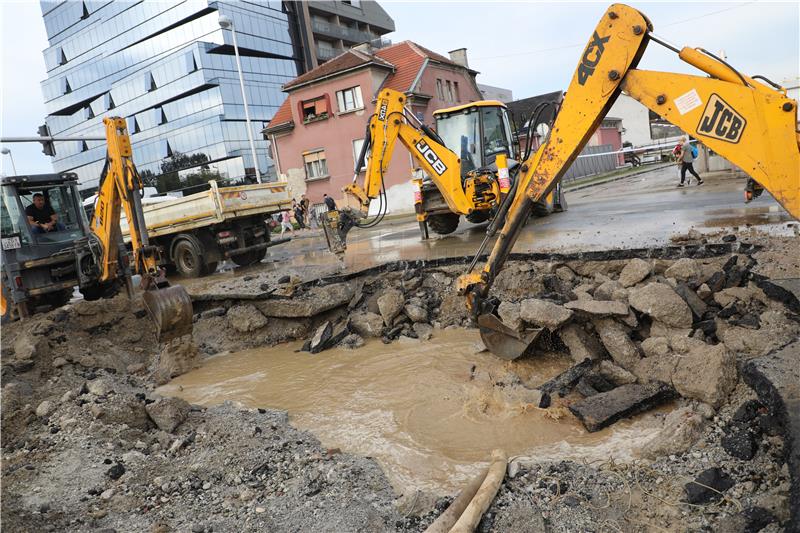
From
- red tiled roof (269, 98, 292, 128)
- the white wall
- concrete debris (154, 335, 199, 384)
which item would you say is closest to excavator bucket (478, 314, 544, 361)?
concrete debris (154, 335, 199, 384)

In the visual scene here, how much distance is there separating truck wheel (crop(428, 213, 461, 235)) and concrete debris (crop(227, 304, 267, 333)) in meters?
5.07

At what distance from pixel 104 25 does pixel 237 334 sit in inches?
2143

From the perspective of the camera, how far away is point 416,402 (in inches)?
186

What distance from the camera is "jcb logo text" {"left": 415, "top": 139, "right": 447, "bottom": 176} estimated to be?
8992 millimetres

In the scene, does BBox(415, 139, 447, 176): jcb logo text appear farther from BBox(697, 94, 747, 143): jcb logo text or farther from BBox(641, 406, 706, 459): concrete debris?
BBox(641, 406, 706, 459): concrete debris

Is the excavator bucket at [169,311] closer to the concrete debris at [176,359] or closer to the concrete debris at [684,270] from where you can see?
the concrete debris at [176,359]

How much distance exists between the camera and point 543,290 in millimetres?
6406

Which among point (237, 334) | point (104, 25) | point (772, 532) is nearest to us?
point (772, 532)

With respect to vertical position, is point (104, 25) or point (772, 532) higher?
point (104, 25)

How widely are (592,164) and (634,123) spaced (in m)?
20.5

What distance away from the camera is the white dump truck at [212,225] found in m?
10.6

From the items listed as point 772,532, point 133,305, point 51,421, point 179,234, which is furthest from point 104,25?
point 772,532

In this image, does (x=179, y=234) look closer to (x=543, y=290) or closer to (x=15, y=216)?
(x=15, y=216)

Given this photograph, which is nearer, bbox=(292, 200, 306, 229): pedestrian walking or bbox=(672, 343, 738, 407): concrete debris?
bbox=(672, 343, 738, 407): concrete debris
